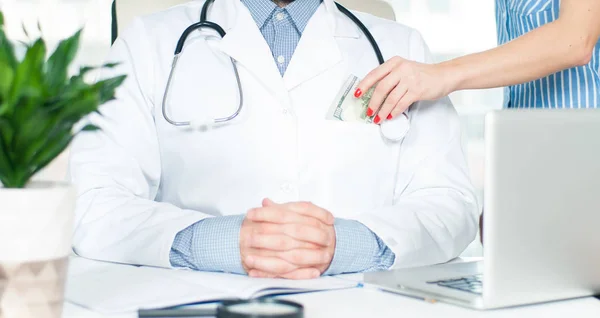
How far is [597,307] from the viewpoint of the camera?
1.02 m

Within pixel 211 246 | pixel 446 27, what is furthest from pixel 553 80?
pixel 446 27

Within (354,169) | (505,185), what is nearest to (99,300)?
(505,185)

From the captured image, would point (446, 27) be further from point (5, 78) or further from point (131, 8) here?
point (5, 78)

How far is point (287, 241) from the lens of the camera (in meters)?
1.25

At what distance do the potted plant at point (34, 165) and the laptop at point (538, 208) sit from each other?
1.52 feet

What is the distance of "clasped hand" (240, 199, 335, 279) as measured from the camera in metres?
1.22

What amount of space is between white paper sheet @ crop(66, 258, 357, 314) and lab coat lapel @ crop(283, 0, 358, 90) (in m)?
0.56

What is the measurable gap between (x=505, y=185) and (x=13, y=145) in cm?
55

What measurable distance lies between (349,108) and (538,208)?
74 centimetres

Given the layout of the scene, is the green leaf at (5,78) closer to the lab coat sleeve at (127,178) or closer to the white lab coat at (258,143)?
the lab coat sleeve at (127,178)

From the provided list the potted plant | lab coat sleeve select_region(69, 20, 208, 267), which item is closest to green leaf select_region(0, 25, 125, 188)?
the potted plant

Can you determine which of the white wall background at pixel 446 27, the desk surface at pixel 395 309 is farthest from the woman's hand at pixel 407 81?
the white wall background at pixel 446 27

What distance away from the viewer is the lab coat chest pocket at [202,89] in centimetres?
159

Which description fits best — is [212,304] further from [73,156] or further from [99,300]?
[73,156]
